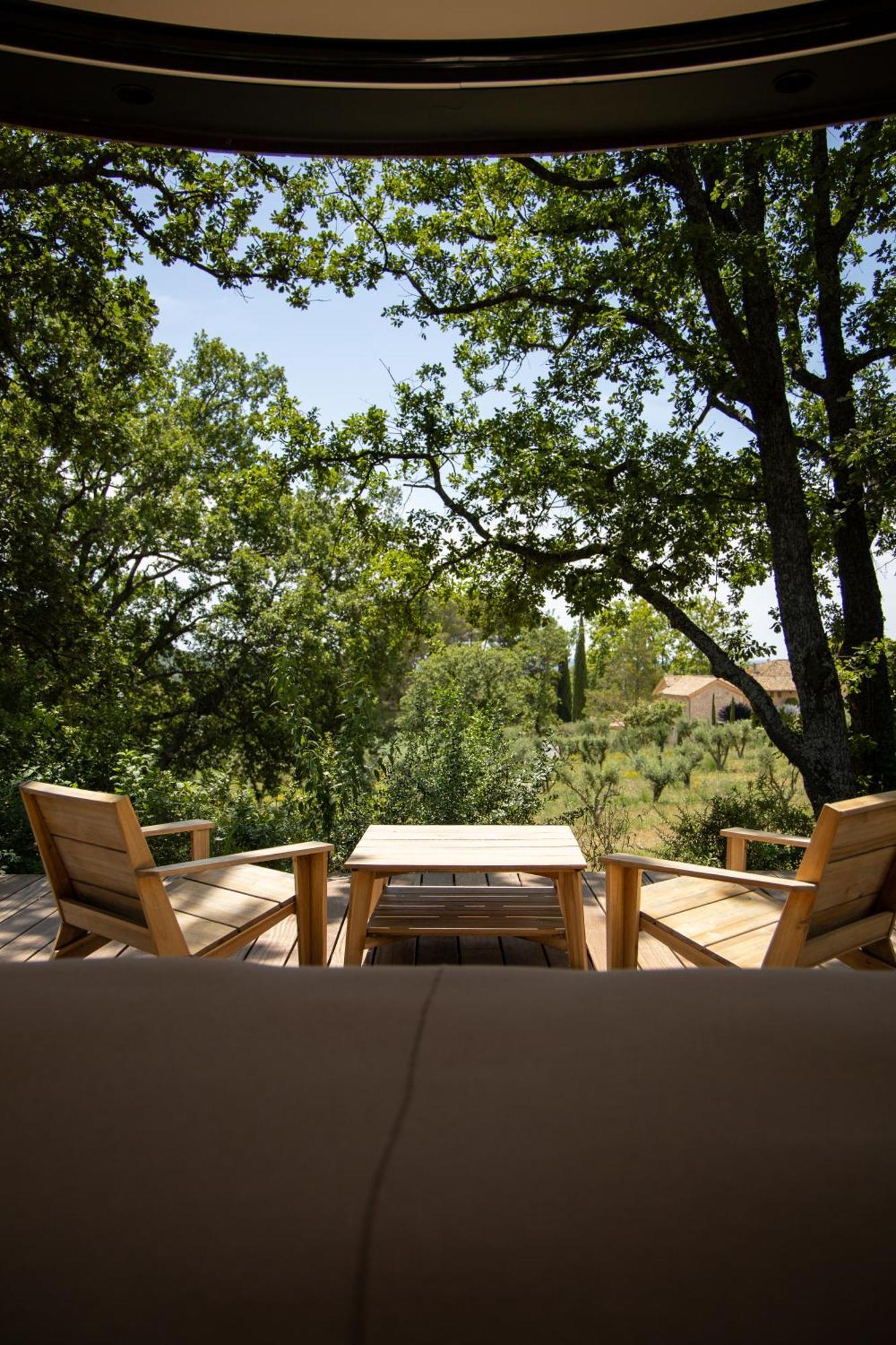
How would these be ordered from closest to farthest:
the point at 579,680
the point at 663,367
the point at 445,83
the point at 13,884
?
the point at 445,83, the point at 13,884, the point at 663,367, the point at 579,680

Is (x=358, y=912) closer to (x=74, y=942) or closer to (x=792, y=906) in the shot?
(x=74, y=942)

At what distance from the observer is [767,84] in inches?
98.9

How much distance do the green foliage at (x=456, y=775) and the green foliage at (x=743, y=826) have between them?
1108 millimetres

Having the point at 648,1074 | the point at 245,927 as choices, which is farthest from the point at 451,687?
the point at 648,1074

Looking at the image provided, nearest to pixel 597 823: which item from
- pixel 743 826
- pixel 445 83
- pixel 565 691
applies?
pixel 743 826

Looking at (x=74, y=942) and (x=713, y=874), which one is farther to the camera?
(x=74, y=942)

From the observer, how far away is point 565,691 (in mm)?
17281

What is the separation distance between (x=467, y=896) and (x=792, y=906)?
151 cm

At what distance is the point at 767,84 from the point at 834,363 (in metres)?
4.95

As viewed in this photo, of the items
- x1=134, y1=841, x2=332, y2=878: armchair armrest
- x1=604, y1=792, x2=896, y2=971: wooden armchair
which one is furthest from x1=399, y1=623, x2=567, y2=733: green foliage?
x1=604, y1=792, x2=896, y2=971: wooden armchair

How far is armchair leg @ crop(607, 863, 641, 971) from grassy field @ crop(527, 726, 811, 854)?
11.4 feet

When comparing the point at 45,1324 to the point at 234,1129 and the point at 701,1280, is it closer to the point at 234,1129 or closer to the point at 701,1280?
the point at 234,1129

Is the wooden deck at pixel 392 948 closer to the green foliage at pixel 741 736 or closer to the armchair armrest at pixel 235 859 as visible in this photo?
the armchair armrest at pixel 235 859

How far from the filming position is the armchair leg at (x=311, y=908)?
2.85 meters
